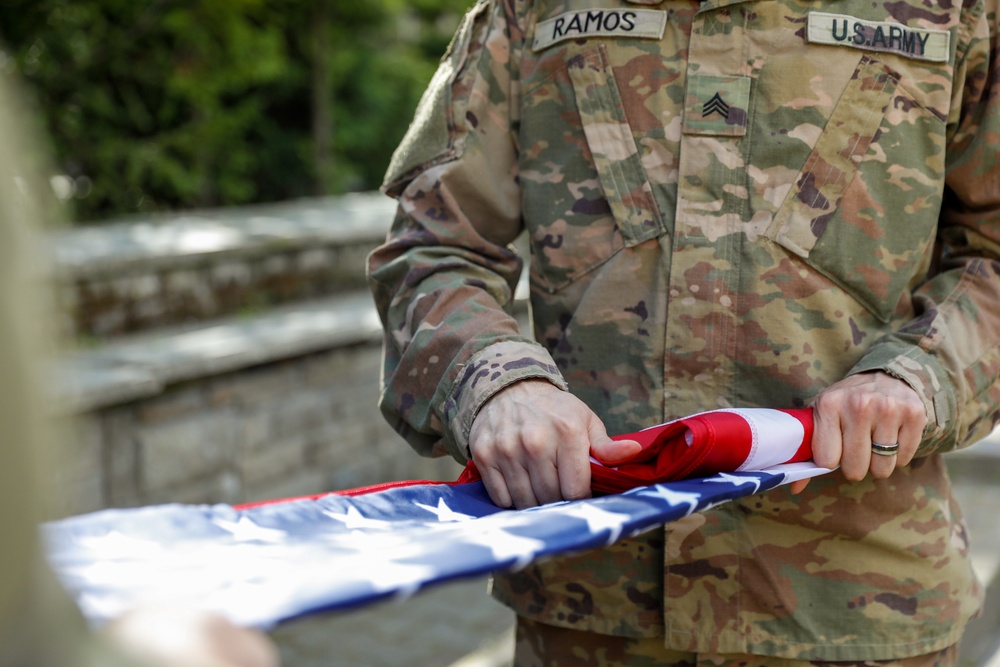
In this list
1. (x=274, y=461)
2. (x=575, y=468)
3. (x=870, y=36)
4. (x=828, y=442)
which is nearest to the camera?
(x=575, y=468)

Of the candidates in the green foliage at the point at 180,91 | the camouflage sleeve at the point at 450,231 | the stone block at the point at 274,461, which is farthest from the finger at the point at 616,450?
the green foliage at the point at 180,91

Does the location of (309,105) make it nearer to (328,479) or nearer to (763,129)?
(328,479)

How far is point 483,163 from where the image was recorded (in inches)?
71.4

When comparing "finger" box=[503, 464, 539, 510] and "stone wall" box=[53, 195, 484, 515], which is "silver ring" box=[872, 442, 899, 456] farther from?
"stone wall" box=[53, 195, 484, 515]

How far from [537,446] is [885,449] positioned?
1.70ft

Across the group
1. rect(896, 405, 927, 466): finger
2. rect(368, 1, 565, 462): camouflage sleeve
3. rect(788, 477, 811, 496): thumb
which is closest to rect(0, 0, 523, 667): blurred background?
rect(368, 1, 565, 462): camouflage sleeve

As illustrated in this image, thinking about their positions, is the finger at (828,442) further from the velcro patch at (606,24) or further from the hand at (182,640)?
the hand at (182,640)

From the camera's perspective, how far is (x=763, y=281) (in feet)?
5.40

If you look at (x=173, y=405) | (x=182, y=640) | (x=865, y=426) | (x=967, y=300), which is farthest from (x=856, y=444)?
(x=173, y=405)

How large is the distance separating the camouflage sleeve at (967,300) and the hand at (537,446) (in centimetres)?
45

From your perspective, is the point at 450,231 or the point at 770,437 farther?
the point at 450,231

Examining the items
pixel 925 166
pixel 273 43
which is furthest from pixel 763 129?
pixel 273 43

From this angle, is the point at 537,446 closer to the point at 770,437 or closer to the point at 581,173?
the point at 770,437

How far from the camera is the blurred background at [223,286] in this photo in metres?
4.12
